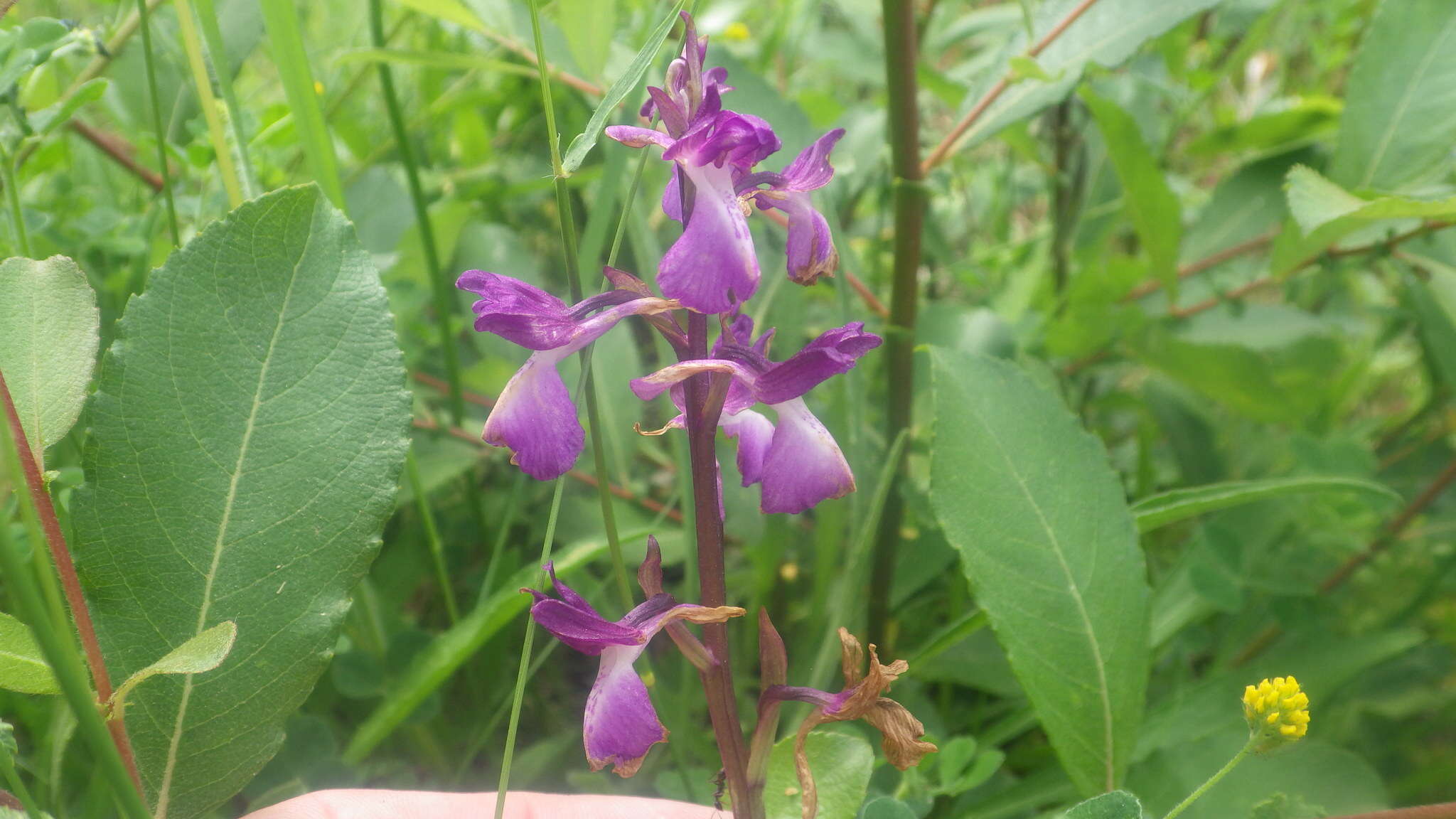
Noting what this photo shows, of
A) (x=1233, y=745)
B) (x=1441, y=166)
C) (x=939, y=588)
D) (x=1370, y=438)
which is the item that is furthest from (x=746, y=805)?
(x=1370, y=438)

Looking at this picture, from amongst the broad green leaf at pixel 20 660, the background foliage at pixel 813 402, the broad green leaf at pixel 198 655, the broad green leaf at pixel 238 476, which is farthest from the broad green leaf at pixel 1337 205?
the broad green leaf at pixel 20 660

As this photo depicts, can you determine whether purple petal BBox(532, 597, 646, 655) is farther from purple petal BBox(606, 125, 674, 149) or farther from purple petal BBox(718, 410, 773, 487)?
purple petal BBox(606, 125, 674, 149)

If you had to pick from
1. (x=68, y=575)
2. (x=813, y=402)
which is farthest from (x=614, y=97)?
(x=813, y=402)

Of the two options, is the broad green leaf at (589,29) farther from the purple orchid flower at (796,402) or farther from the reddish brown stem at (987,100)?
the purple orchid flower at (796,402)

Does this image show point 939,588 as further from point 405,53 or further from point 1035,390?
point 405,53

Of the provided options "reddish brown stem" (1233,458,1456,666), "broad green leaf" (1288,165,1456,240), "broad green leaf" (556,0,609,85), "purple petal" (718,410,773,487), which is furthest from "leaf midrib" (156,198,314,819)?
"reddish brown stem" (1233,458,1456,666)
